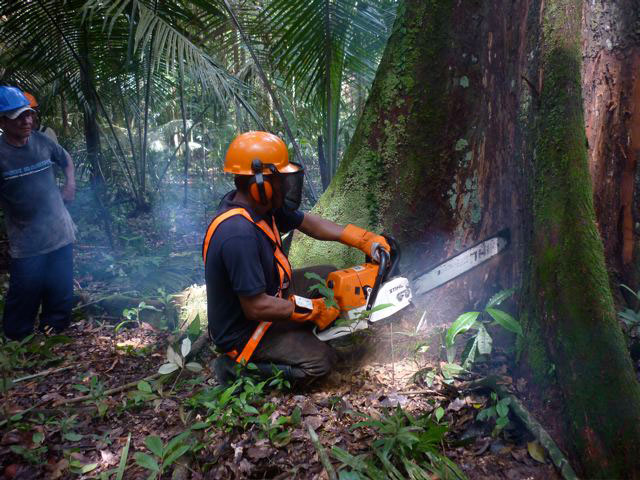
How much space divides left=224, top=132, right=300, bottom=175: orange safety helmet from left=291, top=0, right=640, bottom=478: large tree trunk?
0.94 m

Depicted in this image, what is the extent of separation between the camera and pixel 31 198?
3451 mm

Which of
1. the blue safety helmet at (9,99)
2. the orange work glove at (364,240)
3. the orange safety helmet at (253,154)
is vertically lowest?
the orange work glove at (364,240)

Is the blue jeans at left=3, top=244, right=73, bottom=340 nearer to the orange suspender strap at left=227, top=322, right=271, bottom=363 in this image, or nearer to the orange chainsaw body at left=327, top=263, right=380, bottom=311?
the orange suspender strap at left=227, top=322, right=271, bottom=363

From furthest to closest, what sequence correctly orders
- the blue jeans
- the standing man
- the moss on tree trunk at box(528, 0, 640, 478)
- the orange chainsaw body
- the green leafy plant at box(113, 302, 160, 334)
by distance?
the green leafy plant at box(113, 302, 160, 334) < the blue jeans < the standing man < the orange chainsaw body < the moss on tree trunk at box(528, 0, 640, 478)

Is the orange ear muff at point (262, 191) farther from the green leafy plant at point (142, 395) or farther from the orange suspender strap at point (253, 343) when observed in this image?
the green leafy plant at point (142, 395)

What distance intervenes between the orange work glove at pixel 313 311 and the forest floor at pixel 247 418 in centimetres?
36

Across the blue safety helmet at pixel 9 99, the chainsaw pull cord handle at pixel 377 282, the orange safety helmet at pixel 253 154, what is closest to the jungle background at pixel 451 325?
the chainsaw pull cord handle at pixel 377 282

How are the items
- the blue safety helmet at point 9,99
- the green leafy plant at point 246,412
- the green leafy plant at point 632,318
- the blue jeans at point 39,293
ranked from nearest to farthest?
the green leafy plant at point 246,412
the green leafy plant at point 632,318
the blue safety helmet at point 9,99
the blue jeans at point 39,293

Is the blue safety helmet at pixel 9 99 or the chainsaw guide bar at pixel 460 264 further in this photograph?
the blue safety helmet at pixel 9 99

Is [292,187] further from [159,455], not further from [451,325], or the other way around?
[159,455]

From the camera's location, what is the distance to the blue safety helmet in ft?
10.2

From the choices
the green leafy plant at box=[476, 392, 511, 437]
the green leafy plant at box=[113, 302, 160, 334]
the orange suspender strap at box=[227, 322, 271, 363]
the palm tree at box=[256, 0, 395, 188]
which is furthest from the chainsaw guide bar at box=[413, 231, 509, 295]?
the palm tree at box=[256, 0, 395, 188]

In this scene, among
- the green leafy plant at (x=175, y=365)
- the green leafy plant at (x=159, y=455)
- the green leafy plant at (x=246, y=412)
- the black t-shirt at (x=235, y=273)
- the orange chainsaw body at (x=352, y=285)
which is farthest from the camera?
the green leafy plant at (x=175, y=365)

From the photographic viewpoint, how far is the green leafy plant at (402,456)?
1.74 m
